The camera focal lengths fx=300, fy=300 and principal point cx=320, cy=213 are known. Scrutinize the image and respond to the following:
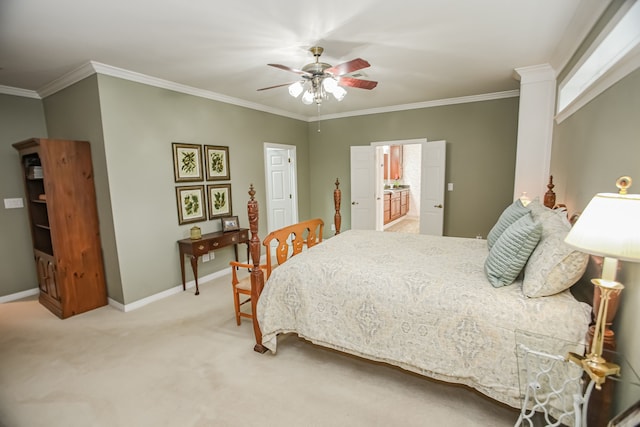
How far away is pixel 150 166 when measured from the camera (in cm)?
344

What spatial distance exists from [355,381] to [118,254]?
2.75m

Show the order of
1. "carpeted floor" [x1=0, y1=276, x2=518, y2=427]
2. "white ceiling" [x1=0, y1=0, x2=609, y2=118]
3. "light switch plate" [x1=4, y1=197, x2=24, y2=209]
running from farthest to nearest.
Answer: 1. "light switch plate" [x1=4, y1=197, x2=24, y2=209]
2. "white ceiling" [x1=0, y1=0, x2=609, y2=118]
3. "carpeted floor" [x1=0, y1=276, x2=518, y2=427]

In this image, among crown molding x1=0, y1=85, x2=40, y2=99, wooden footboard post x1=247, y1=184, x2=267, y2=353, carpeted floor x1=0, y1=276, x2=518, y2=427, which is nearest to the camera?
carpeted floor x1=0, y1=276, x2=518, y2=427

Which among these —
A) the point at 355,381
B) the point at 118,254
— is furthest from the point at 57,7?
the point at 355,381

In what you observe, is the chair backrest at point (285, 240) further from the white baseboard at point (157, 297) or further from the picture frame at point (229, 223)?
the white baseboard at point (157, 297)

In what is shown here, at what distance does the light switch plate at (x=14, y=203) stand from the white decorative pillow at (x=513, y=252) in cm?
511

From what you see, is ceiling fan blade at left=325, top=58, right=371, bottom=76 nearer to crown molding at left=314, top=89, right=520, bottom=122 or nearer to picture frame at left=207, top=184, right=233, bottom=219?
picture frame at left=207, top=184, right=233, bottom=219

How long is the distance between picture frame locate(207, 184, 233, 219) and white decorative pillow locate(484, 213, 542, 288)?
3441 mm

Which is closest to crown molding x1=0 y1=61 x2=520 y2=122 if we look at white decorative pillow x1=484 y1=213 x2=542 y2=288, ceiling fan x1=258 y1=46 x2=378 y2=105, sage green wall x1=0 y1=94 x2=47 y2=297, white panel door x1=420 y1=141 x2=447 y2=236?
sage green wall x1=0 y1=94 x2=47 y2=297

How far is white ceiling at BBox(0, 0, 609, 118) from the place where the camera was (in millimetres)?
2031

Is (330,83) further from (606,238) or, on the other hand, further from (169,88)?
(169,88)

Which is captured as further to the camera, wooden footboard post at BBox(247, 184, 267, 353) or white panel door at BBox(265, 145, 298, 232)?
white panel door at BBox(265, 145, 298, 232)

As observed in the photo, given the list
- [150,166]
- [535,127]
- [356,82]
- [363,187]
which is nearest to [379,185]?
[363,187]

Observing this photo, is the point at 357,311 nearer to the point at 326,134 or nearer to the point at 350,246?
the point at 350,246
